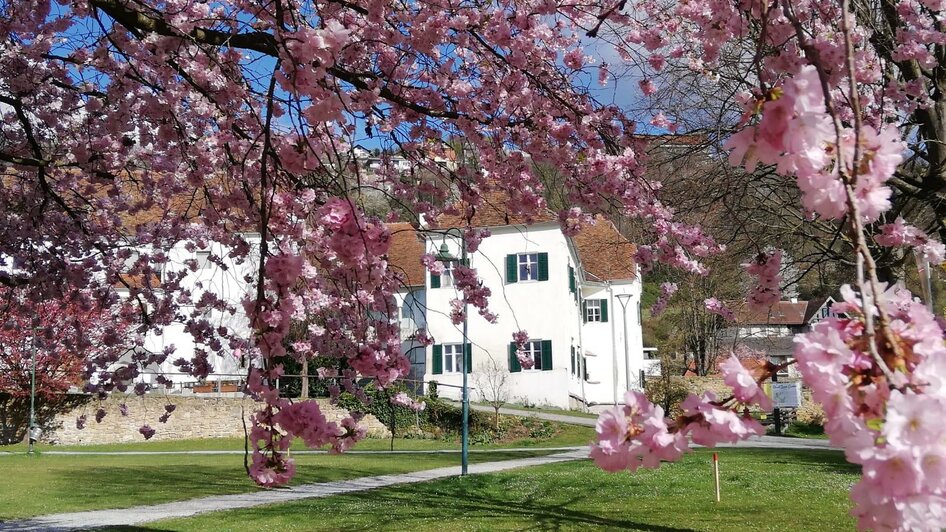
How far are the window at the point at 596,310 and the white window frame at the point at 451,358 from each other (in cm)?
713

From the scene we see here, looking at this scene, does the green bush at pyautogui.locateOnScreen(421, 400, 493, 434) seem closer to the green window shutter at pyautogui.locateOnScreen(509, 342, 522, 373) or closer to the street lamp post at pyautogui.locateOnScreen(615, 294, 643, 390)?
the green window shutter at pyautogui.locateOnScreen(509, 342, 522, 373)

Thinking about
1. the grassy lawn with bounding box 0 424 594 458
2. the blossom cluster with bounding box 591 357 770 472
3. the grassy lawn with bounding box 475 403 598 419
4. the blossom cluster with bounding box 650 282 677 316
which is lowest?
the grassy lawn with bounding box 0 424 594 458

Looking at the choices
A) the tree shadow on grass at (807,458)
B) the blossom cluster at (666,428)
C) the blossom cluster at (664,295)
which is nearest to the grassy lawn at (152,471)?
the tree shadow on grass at (807,458)

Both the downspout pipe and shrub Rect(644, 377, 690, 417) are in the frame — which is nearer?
shrub Rect(644, 377, 690, 417)

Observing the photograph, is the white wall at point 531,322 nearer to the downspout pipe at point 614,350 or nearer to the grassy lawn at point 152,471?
the downspout pipe at point 614,350

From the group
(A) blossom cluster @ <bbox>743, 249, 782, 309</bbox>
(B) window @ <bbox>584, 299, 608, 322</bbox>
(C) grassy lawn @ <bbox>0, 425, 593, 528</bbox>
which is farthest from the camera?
(B) window @ <bbox>584, 299, 608, 322</bbox>

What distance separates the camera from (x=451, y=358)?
95.9 feet

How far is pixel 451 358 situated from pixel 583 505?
19.5m

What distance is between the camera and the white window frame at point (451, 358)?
95.3ft

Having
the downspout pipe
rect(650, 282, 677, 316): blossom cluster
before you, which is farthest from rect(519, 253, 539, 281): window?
rect(650, 282, 677, 316): blossom cluster

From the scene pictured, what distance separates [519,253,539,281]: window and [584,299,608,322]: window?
16.7ft

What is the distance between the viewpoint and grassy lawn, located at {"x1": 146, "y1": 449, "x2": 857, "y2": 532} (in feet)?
27.6

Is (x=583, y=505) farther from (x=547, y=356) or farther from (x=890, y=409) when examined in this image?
(x=547, y=356)

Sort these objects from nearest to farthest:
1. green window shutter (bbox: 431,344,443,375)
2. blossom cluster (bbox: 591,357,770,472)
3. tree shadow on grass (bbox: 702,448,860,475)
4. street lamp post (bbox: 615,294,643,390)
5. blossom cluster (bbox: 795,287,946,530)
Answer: blossom cluster (bbox: 795,287,946,530), blossom cluster (bbox: 591,357,770,472), tree shadow on grass (bbox: 702,448,860,475), green window shutter (bbox: 431,344,443,375), street lamp post (bbox: 615,294,643,390)
